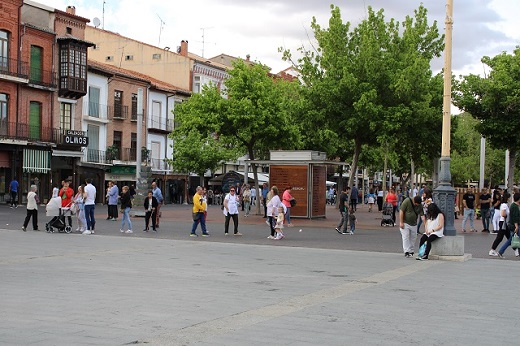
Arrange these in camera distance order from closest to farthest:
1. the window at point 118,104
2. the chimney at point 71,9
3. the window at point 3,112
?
the window at point 3,112 < the window at point 118,104 < the chimney at point 71,9

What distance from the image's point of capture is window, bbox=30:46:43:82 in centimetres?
4462

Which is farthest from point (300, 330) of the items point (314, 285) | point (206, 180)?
point (206, 180)

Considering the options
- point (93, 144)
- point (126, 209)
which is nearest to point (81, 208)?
point (126, 209)

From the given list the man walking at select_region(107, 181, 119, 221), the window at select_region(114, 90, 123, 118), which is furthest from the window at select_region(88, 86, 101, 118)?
the man walking at select_region(107, 181, 119, 221)

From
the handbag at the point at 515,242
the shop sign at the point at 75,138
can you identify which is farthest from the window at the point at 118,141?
the handbag at the point at 515,242

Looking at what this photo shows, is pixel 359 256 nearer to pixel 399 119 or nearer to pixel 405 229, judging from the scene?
pixel 405 229

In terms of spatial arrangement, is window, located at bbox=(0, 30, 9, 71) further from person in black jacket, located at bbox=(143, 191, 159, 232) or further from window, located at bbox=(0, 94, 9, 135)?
person in black jacket, located at bbox=(143, 191, 159, 232)

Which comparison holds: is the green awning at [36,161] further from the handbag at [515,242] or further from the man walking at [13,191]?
the handbag at [515,242]

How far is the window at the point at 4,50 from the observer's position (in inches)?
1652

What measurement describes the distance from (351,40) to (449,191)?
734 inches

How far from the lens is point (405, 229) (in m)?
17.3

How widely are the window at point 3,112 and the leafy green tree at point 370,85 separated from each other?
18.3 metres

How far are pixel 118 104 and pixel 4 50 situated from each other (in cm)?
1415

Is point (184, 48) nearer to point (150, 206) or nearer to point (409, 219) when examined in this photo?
point (150, 206)
